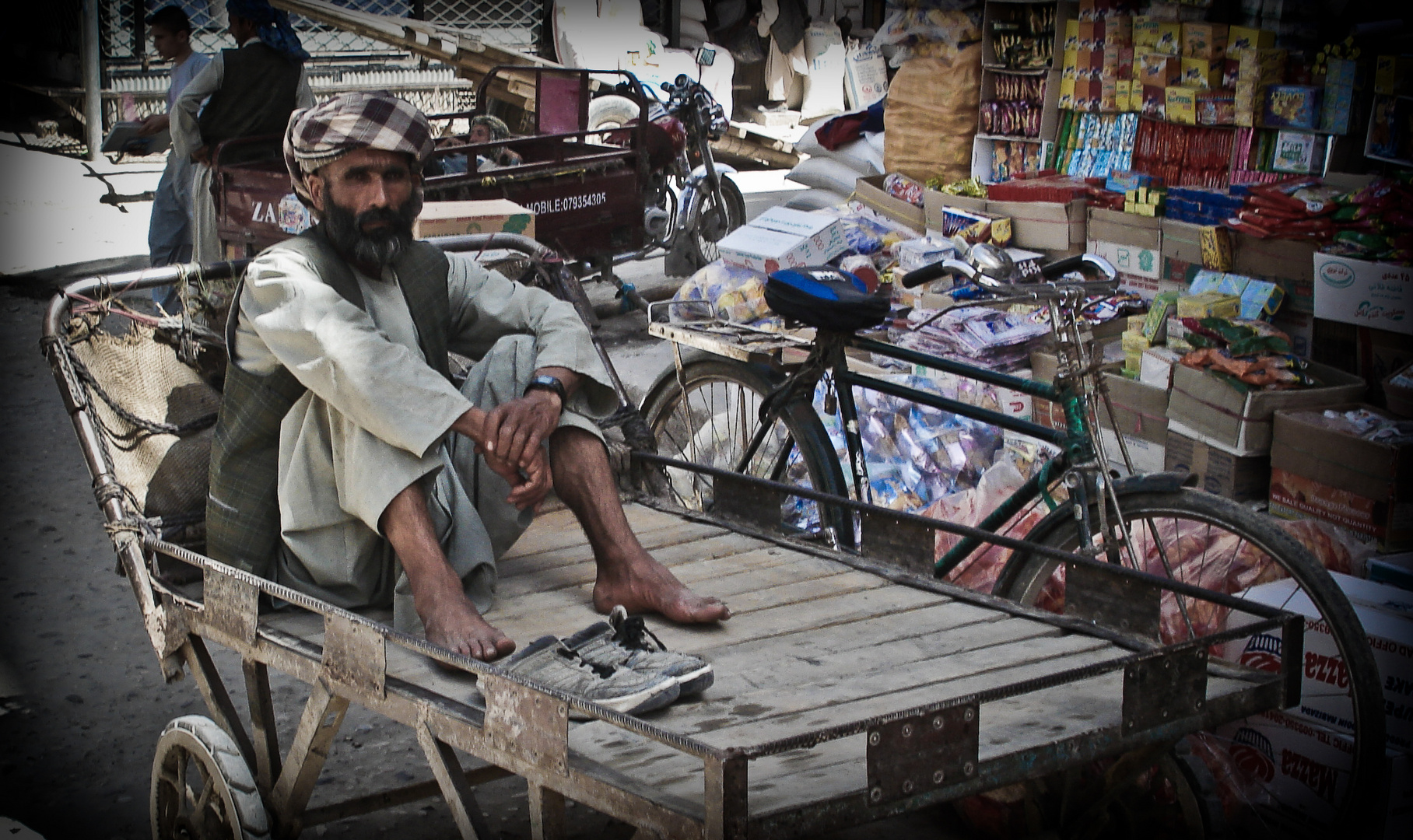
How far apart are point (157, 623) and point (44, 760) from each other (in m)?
0.96

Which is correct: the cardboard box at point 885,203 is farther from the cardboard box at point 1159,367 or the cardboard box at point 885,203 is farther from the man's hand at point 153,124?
the man's hand at point 153,124

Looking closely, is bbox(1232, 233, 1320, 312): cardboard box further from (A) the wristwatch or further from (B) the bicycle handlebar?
(A) the wristwatch

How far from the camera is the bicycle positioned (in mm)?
2693

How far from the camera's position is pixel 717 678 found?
2438 millimetres

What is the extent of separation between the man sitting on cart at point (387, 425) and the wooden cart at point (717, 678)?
11 cm

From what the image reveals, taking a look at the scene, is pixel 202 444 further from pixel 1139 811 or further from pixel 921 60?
pixel 921 60

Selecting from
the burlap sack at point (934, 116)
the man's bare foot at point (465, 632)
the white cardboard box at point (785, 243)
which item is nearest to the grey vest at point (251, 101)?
the white cardboard box at point (785, 243)

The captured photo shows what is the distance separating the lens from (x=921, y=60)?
729 cm

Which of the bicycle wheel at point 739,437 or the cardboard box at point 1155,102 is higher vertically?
the cardboard box at point 1155,102

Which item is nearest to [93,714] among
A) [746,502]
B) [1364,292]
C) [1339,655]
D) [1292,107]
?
[746,502]

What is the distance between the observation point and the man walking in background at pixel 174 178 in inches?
289

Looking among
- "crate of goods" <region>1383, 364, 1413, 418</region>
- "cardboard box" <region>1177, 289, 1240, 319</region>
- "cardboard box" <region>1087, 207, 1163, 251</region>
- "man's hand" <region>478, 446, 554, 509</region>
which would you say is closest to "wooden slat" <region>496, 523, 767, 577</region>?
"man's hand" <region>478, 446, 554, 509</region>

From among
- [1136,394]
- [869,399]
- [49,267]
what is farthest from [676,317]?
[49,267]

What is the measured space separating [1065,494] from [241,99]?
4691mm
